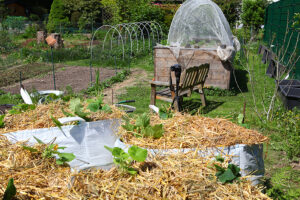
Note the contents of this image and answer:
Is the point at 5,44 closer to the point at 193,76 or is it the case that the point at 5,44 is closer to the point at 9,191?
the point at 193,76

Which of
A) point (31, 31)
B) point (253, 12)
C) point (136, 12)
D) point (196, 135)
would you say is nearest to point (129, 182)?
point (196, 135)

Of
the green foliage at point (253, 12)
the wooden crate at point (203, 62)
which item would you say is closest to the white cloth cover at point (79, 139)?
the wooden crate at point (203, 62)

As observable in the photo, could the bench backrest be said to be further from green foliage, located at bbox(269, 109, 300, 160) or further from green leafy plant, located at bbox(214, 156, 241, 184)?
green leafy plant, located at bbox(214, 156, 241, 184)

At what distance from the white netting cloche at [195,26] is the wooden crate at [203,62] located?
684mm

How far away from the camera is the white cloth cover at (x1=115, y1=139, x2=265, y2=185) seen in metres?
1.69

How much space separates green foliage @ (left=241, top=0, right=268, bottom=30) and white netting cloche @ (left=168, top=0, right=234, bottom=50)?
1131 cm

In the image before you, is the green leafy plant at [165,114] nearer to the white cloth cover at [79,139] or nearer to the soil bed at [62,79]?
the white cloth cover at [79,139]

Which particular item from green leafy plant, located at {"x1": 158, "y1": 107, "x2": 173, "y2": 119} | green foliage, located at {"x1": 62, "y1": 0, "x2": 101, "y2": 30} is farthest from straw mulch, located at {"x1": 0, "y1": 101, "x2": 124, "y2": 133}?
green foliage, located at {"x1": 62, "y1": 0, "x2": 101, "y2": 30}

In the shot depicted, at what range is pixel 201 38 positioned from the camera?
9.23 metres

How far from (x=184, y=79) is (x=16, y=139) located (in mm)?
4157

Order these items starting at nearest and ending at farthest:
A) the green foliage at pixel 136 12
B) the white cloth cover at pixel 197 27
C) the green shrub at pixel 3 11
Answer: the white cloth cover at pixel 197 27 → the green foliage at pixel 136 12 → the green shrub at pixel 3 11

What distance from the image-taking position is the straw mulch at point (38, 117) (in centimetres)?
194

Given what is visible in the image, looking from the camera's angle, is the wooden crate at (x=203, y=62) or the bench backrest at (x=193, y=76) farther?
the wooden crate at (x=203, y=62)

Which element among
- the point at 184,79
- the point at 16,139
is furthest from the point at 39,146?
the point at 184,79
